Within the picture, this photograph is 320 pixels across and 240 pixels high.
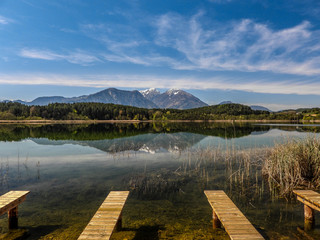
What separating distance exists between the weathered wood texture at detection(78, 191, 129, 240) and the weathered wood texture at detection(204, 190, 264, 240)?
162 inches

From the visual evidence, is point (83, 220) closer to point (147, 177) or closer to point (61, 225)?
point (61, 225)

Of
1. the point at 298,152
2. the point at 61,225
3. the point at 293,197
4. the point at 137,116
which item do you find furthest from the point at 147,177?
the point at 137,116

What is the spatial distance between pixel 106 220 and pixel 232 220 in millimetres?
4821

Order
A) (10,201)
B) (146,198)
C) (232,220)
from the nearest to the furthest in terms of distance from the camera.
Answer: (232,220)
(10,201)
(146,198)

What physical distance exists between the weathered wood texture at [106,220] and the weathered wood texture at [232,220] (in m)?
4.10

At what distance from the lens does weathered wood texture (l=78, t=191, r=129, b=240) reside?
6.49m

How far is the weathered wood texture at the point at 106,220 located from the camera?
6.49 metres

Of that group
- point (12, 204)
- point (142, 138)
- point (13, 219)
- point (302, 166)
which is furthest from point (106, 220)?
point (142, 138)

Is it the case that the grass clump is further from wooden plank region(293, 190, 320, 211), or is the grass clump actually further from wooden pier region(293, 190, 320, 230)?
wooden pier region(293, 190, 320, 230)

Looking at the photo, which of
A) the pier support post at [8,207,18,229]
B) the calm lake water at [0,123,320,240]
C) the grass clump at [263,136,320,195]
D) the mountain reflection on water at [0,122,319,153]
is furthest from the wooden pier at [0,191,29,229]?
the mountain reflection on water at [0,122,319,153]

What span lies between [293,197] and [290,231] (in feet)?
14.6

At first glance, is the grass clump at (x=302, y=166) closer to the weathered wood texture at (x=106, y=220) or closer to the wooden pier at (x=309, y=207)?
the wooden pier at (x=309, y=207)

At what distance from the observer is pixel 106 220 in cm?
744

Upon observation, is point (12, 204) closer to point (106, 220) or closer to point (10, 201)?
point (10, 201)
